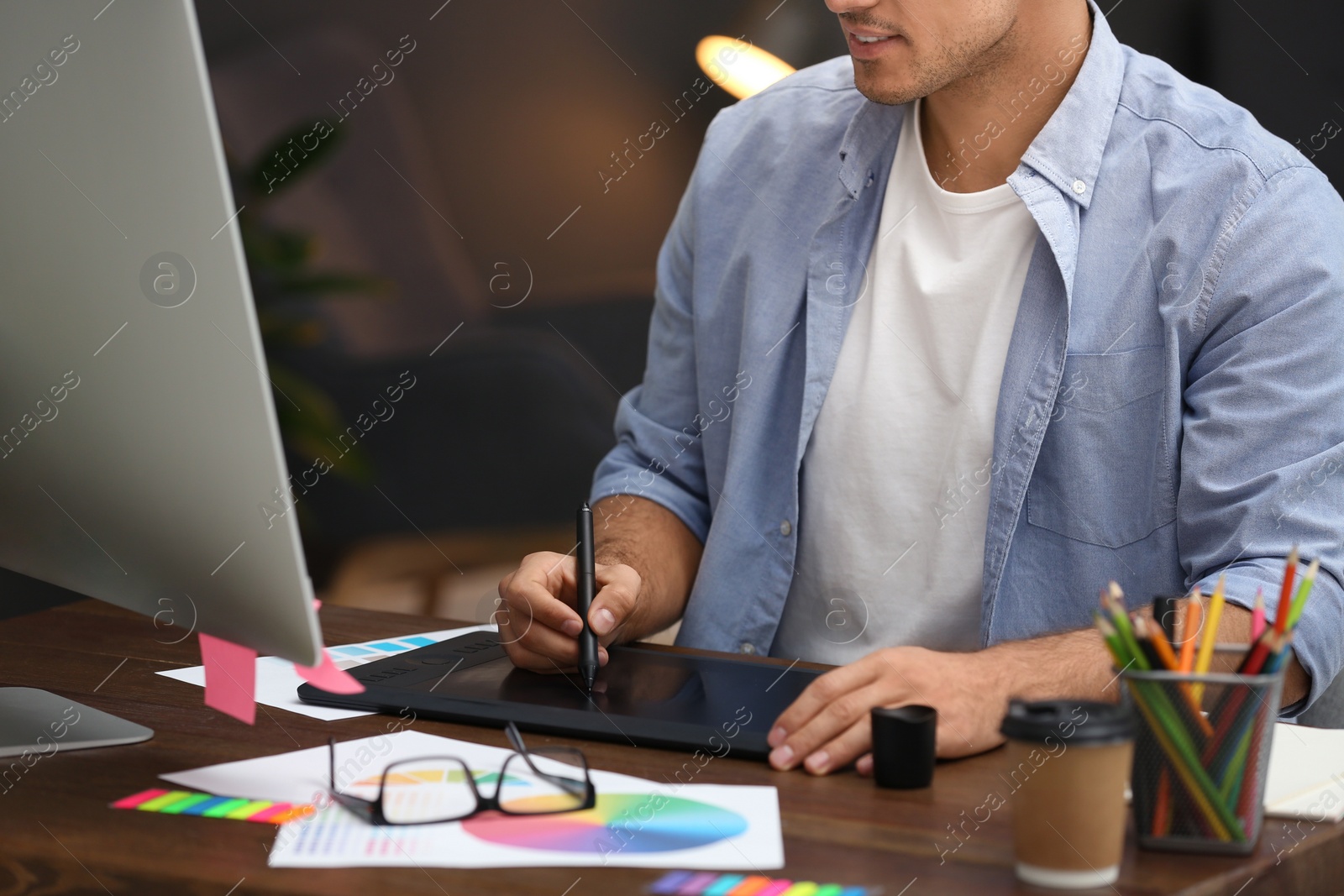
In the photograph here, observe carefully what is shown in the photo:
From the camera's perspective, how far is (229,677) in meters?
0.89

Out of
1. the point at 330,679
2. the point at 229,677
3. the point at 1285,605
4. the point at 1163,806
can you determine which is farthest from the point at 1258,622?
the point at 229,677

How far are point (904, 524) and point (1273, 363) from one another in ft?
1.40


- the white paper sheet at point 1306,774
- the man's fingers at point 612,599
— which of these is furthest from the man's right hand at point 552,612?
the white paper sheet at point 1306,774

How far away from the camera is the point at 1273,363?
3.87 feet

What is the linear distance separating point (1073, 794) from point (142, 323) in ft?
1.99

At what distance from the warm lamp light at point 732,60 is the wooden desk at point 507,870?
2.03m

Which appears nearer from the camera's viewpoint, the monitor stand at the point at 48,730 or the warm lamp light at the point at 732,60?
the monitor stand at the point at 48,730

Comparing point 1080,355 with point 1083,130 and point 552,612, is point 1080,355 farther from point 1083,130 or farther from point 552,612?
point 552,612

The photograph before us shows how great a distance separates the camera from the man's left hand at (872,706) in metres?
0.87

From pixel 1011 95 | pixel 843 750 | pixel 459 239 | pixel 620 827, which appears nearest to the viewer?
pixel 620 827

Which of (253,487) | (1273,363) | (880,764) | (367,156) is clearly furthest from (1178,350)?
(367,156)

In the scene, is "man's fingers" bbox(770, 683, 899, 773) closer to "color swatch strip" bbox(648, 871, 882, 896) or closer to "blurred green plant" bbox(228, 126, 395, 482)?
"color swatch strip" bbox(648, 871, 882, 896)

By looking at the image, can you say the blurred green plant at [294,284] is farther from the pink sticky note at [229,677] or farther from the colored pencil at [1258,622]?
the colored pencil at [1258,622]

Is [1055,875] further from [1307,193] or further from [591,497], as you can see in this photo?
[591,497]
